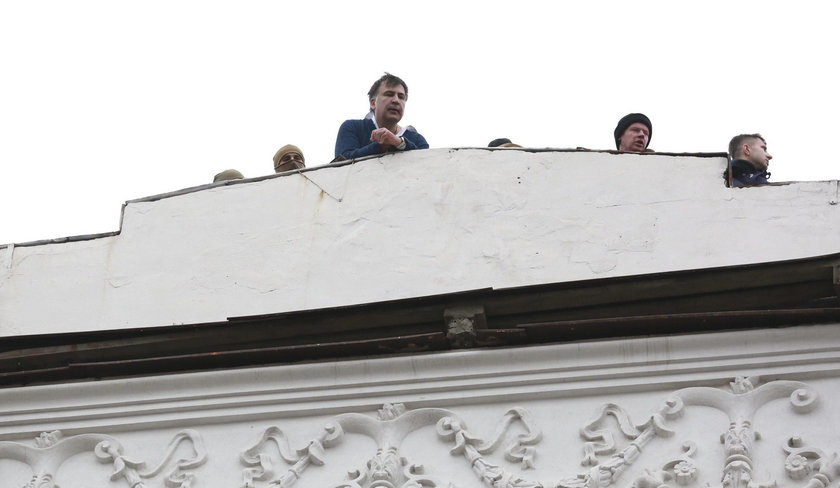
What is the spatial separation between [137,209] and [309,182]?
3.44 ft

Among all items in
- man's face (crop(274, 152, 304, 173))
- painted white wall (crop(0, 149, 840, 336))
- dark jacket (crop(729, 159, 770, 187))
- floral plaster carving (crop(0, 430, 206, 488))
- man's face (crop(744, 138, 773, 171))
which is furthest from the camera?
man's face (crop(274, 152, 304, 173))

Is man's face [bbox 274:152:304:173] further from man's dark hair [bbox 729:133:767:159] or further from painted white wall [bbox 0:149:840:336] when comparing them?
man's dark hair [bbox 729:133:767:159]

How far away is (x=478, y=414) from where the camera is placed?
10125mm

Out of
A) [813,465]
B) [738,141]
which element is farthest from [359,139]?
[813,465]

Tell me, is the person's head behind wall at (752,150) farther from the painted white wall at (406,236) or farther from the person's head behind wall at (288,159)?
the person's head behind wall at (288,159)

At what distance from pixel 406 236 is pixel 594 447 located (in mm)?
2375

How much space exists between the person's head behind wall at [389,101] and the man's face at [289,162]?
669 mm

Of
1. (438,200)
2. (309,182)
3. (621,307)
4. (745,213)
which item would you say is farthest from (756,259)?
(309,182)

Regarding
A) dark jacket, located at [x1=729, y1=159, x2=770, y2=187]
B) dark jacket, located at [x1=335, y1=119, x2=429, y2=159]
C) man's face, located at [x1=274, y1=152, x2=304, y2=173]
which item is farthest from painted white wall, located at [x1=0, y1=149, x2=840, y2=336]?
man's face, located at [x1=274, y1=152, x2=304, y2=173]

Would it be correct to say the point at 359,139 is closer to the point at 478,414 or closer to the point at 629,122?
the point at 629,122

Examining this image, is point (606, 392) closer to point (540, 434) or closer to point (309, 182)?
point (540, 434)

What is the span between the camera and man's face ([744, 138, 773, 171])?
12.4 metres

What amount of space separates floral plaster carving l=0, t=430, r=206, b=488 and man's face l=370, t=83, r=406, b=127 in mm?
2828

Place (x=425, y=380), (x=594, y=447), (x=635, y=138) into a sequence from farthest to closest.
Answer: (x=635, y=138) < (x=425, y=380) < (x=594, y=447)
